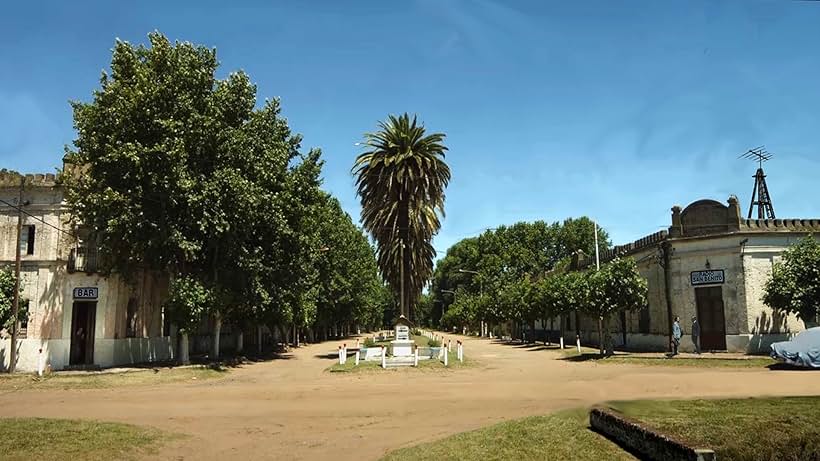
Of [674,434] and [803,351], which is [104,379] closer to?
[674,434]

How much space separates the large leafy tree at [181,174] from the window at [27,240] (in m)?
2.84

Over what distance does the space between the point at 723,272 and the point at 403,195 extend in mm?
17086

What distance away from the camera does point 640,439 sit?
843 cm

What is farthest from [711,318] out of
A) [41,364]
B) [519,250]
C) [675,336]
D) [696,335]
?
[519,250]

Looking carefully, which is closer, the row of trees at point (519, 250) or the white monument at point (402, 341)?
the white monument at point (402, 341)

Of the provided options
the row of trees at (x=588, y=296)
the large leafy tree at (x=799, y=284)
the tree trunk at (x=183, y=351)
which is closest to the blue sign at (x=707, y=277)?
the row of trees at (x=588, y=296)

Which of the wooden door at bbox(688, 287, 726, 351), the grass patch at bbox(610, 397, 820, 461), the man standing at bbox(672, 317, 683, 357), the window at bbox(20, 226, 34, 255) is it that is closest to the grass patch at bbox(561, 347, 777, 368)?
the man standing at bbox(672, 317, 683, 357)

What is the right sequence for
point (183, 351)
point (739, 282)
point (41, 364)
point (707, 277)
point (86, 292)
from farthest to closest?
point (707, 277)
point (739, 282)
point (183, 351)
point (86, 292)
point (41, 364)

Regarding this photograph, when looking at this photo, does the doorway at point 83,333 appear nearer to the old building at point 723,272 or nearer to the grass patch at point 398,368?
the grass patch at point 398,368

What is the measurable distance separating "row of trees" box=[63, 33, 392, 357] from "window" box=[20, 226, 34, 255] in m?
2.87

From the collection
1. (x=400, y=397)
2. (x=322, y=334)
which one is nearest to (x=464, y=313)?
(x=322, y=334)

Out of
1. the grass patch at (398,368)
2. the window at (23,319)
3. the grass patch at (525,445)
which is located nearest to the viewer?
the grass patch at (525,445)

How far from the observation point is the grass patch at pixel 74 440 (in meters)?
10.0

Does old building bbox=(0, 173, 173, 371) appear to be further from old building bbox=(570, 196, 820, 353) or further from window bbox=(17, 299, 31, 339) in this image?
old building bbox=(570, 196, 820, 353)
